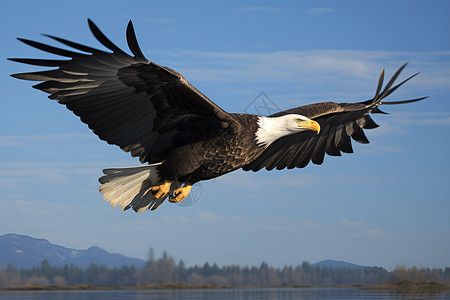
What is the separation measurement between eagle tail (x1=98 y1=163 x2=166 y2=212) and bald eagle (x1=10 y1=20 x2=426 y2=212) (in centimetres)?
1

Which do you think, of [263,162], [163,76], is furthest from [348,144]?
[163,76]

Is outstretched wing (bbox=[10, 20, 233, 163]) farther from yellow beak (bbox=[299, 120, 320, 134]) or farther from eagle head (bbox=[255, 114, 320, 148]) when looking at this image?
yellow beak (bbox=[299, 120, 320, 134])

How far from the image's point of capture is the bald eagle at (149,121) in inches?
219

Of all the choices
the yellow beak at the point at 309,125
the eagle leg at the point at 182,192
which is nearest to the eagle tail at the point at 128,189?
the eagle leg at the point at 182,192

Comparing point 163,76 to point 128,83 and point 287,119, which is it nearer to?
point 128,83

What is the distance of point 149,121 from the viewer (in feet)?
19.9

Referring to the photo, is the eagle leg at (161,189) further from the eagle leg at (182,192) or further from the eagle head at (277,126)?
→ the eagle head at (277,126)

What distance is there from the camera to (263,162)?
7305 mm

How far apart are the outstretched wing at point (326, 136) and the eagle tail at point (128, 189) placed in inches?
50.0

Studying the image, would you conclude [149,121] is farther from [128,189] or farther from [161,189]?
[128,189]

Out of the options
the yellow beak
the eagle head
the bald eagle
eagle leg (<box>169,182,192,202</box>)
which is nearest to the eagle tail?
the bald eagle

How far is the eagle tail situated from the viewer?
6348 mm

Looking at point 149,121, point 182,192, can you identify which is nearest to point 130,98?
point 149,121

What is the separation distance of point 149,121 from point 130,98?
32 cm
